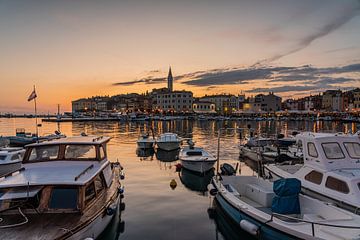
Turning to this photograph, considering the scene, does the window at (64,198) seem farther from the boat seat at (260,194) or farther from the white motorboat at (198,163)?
the white motorboat at (198,163)

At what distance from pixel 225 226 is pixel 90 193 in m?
6.42

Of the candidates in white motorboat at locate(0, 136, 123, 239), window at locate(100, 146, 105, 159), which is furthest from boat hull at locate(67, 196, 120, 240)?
window at locate(100, 146, 105, 159)

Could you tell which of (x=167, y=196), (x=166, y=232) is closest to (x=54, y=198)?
(x=166, y=232)

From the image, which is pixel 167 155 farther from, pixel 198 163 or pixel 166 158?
pixel 198 163

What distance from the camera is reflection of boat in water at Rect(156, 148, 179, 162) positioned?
32.2m

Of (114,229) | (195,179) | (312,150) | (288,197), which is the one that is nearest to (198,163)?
(195,179)

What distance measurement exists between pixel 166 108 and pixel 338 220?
172 meters

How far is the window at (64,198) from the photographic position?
377 inches

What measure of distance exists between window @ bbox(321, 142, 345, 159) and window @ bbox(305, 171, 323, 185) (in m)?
0.95

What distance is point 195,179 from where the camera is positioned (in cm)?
2233

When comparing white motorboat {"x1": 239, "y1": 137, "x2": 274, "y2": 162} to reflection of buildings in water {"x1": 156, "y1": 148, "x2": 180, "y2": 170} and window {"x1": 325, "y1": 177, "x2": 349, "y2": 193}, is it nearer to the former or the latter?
reflection of buildings in water {"x1": 156, "y1": 148, "x2": 180, "y2": 170}

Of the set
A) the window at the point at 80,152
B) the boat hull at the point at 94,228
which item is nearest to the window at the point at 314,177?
the boat hull at the point at 94,228

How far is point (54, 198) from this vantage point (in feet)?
31.8

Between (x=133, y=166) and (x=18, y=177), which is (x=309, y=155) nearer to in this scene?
(x=18, y=177)
